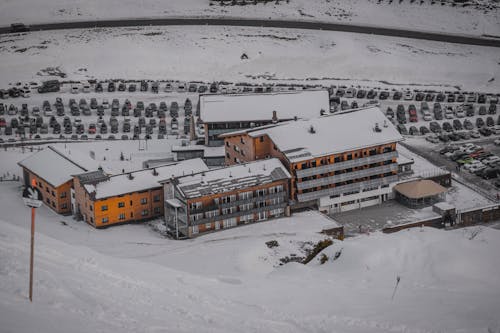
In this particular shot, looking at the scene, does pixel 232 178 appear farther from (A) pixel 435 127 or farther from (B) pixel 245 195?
(A) pixel 435 127

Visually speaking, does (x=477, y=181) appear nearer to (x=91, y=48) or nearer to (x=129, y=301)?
(x=129, y=301)

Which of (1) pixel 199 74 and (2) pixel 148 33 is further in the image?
(2) pixel 148 33

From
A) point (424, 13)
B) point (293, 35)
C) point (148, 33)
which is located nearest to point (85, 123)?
point (148, 33)

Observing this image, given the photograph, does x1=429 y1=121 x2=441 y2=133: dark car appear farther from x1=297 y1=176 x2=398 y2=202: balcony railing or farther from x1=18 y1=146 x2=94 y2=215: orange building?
x1=18 y1=146 x2=94 y2=215: orange building

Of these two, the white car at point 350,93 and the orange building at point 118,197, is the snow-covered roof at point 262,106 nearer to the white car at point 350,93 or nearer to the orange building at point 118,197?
the orange building at point 118,197

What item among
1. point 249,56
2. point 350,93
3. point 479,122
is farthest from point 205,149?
point 249,56

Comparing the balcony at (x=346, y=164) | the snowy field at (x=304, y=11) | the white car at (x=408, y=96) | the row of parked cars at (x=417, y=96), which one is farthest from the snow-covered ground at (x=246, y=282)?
the snowy field at (x=304, y=11)
